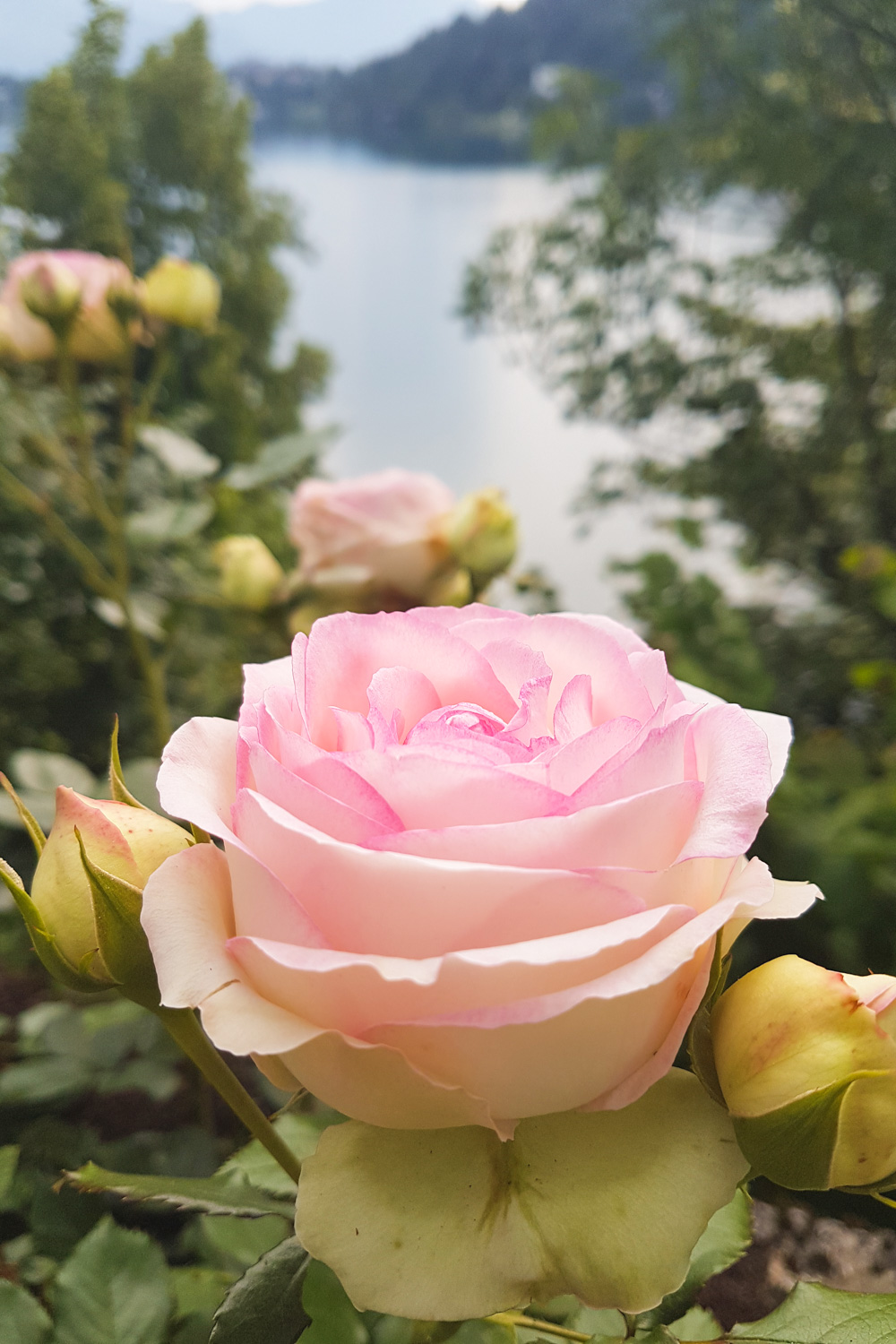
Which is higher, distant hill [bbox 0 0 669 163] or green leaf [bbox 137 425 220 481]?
distant hill [bbox 0 0 669 163]

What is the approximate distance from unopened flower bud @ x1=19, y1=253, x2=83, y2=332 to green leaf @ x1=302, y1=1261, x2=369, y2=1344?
43cm

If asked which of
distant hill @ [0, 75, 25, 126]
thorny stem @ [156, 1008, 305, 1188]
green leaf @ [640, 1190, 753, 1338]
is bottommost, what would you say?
green leaf @ [640, 1190, 753, 1338]

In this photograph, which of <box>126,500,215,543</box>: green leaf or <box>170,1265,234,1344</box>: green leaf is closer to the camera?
<box>170,1265,234,1344</box>: green leaf

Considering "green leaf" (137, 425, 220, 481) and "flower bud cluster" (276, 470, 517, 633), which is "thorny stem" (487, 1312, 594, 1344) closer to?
"flower bud cluster" (276, 470, 517, 633)

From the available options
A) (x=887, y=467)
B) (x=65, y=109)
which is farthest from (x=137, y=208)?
(x=887, y=467)

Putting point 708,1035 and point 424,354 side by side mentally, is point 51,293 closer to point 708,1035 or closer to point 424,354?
point 708,1035

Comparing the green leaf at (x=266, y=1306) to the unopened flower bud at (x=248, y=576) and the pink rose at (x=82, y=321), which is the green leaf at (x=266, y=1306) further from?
the pink rose at (x=82, y=321)

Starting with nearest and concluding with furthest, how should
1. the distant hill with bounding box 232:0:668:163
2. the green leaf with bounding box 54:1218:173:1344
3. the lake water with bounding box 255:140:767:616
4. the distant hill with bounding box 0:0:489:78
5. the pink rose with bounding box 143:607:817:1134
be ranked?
the pink rose with bounding box 143:607:817:1134 < the green leaf with bounding box 54:1218:173:1344 < the distant hill with bounding box 232:0:668:163 < the distant hill with bounding box 0:0:489:78 < the lake water with bounding box 255:140:767:616

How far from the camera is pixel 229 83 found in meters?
0.98

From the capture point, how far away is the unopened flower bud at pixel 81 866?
0.49 ft

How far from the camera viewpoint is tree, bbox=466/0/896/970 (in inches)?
24.8

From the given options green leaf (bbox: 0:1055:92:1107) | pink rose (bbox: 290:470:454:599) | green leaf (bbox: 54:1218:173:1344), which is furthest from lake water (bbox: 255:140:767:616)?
green leaf (bbox: 54:1218:173:1344)

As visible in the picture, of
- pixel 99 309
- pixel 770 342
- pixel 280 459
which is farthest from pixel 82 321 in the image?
pixel 770 342

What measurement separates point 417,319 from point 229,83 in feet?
1.09
